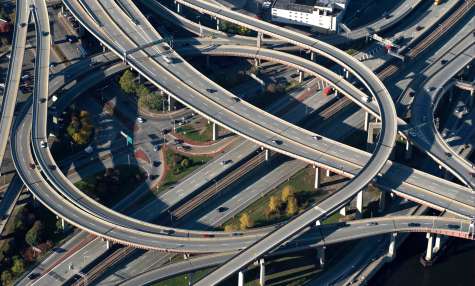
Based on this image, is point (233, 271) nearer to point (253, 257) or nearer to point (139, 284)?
point (253, 257)

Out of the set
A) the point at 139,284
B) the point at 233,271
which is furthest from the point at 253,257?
the point at 139,284

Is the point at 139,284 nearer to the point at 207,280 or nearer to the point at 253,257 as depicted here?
the point at 207,280

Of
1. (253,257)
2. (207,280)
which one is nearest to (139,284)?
(207,280)

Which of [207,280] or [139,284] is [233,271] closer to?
[207,280]
